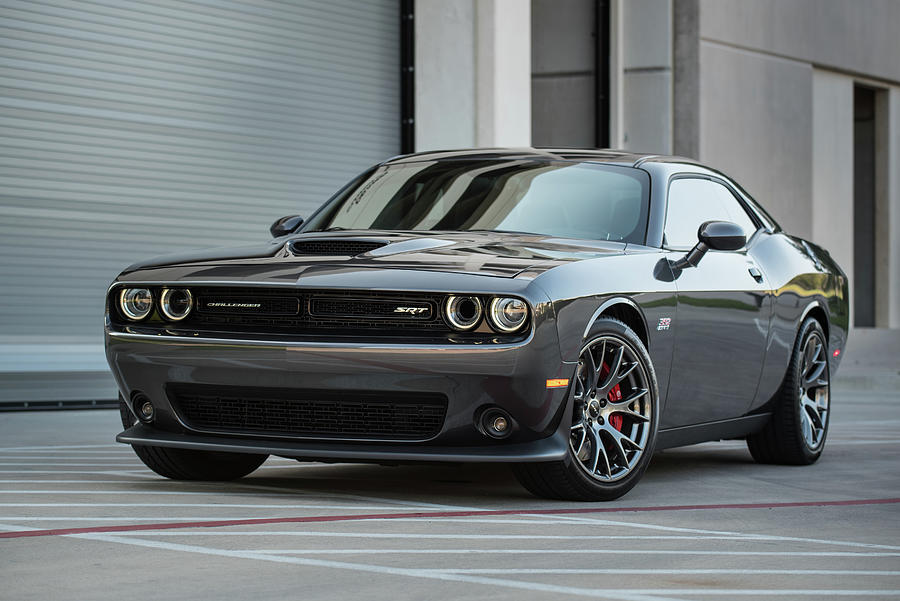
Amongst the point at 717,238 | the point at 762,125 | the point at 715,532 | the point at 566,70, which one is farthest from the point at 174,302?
the point at 762,125

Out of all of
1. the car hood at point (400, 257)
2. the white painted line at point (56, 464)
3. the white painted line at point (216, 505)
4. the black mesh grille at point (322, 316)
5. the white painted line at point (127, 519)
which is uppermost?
the car hood at point (400, 257)

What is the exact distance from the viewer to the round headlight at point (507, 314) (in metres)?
5.07

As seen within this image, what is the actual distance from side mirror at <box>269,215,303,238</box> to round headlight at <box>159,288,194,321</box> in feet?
4.24

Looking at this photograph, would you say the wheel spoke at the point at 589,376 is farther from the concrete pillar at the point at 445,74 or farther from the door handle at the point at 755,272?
the concrete pillar at the point at 445,74

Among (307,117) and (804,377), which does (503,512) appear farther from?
(307,117)

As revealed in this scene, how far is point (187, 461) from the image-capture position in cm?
594

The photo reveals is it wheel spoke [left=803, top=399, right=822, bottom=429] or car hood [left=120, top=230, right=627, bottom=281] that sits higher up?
car hood [left=120, top=230, right=627, bottom=281]

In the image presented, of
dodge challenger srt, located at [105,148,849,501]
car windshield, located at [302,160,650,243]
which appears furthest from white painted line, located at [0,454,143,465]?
car windshield, located at [302,160,650,243]

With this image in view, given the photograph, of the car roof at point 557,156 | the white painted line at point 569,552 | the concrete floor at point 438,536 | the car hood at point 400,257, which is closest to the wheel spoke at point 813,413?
the concrete floor at point 438,536

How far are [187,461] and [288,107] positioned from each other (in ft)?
26.9

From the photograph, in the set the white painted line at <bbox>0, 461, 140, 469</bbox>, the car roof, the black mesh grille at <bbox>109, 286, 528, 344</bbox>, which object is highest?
the car roof

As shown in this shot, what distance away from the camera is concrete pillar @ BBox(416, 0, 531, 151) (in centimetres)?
1486

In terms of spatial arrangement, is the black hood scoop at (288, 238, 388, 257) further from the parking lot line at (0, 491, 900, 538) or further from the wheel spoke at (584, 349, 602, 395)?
the parking lot line at (0, 491, 900, 538)

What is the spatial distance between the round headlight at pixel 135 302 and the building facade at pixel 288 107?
5.91 meters
